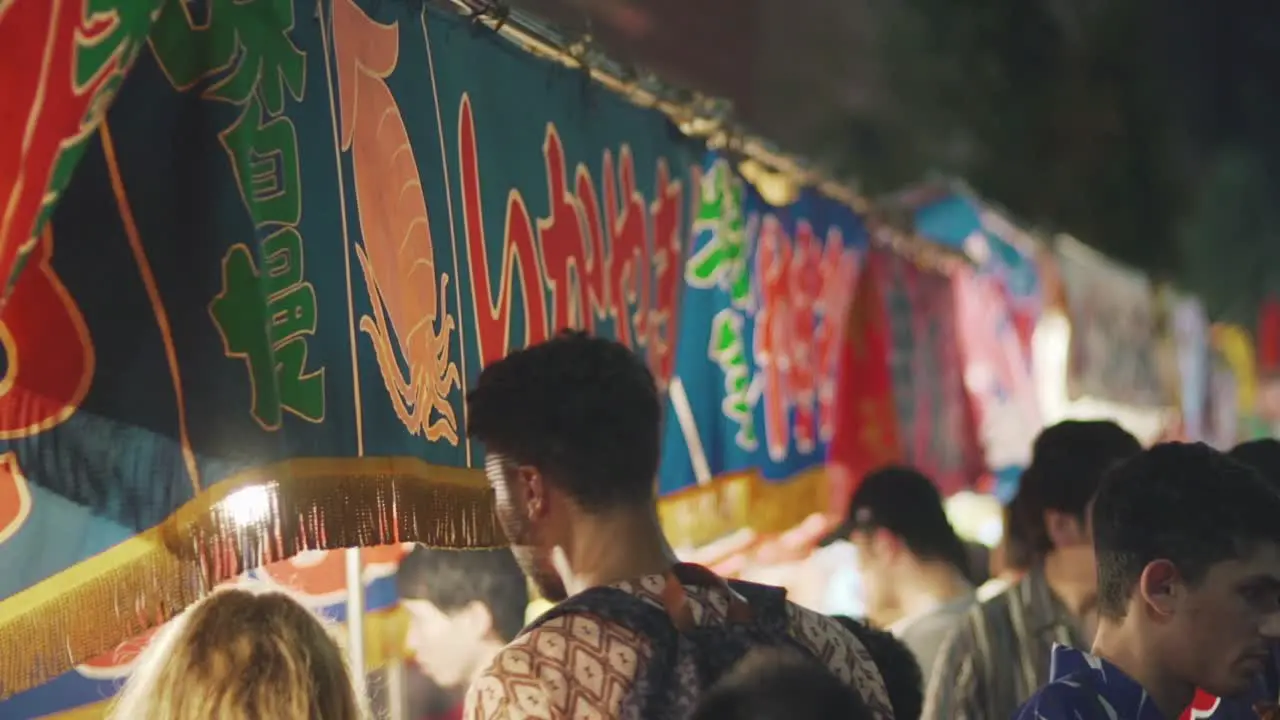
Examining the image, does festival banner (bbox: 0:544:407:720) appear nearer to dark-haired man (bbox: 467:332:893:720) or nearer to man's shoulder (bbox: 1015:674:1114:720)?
dark-haired man (bbox: 467:332:893:720)

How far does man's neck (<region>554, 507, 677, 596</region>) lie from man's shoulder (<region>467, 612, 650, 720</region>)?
0.41ft

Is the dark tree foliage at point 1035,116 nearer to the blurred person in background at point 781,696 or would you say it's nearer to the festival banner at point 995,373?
the festival banner at point 995,373

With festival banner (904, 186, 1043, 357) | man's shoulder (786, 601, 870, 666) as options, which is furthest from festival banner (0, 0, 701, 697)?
festival banner (904, 186, 1043, 357)

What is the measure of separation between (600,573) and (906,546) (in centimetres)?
280

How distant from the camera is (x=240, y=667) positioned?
2568 millimetres

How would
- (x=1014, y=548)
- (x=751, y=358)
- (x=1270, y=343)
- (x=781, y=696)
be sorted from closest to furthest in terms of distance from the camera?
1. (x=781, y=696)
2. (x=1014, y=548)
3. (x=751, y=358)
4. (x=1270, y=343)

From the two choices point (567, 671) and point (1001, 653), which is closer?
point (567, 671)

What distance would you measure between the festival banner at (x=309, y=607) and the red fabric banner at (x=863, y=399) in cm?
237

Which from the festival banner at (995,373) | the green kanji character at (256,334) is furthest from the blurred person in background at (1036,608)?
the festival banner at (995,373)

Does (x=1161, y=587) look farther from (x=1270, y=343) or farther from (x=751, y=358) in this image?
(x=1270, y=343)

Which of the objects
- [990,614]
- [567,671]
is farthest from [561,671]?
[990,614]

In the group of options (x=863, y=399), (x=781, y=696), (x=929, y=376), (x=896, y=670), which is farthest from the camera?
(x=929, y=376)

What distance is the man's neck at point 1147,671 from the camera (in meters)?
2.45

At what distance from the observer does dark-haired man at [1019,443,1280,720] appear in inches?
95.9
